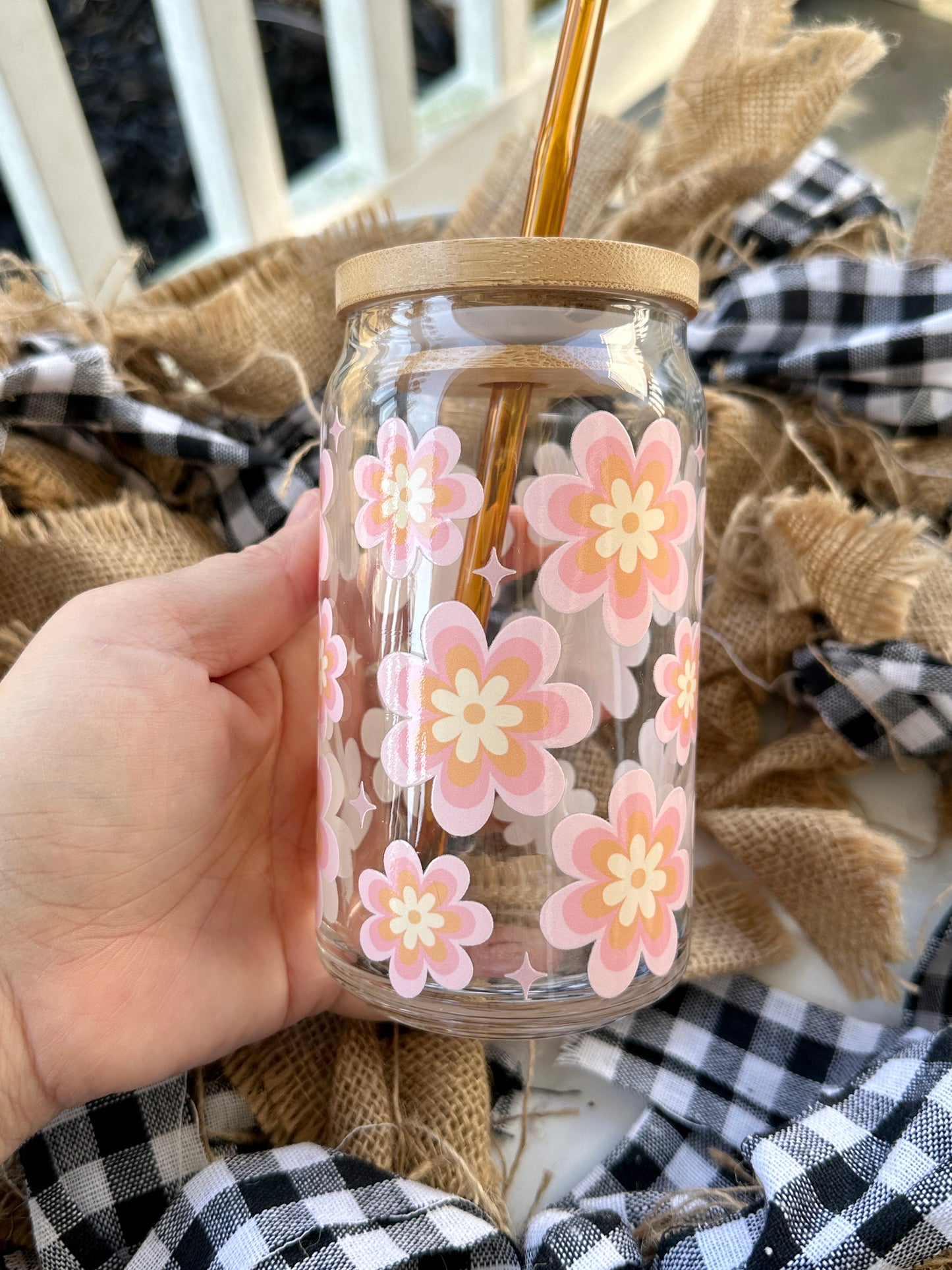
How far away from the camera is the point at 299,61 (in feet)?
4.05

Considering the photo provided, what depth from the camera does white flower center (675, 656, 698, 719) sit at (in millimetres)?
451

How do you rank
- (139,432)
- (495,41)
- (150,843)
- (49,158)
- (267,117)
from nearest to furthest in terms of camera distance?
1. (150,843)
2. (139,432)
3. (49,158)
4. (267,117)
5. (495,41)

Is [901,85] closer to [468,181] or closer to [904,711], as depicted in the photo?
[468,181]

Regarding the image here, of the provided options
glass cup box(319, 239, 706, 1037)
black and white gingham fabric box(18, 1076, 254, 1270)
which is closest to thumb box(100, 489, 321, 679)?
glass cup box(319, 239, 706, 1037)

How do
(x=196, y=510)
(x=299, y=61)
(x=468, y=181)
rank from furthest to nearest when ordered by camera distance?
(x=299, y=61) < (x=468, y=181) < (x=196, y=510)

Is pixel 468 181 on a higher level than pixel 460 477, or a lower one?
lower

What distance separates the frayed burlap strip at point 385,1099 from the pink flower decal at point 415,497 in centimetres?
25

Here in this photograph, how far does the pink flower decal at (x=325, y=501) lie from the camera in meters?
0.47

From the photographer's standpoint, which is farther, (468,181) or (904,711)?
(468,181)

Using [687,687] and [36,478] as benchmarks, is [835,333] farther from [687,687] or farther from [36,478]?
[36,478]

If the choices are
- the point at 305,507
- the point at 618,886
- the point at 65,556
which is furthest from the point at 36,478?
the point at 618,886

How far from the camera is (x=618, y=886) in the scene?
0.42 meters

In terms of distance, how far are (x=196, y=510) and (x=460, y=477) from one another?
0.31 meters

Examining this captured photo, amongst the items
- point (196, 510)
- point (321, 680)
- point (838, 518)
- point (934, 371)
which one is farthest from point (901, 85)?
point (321, 680)
